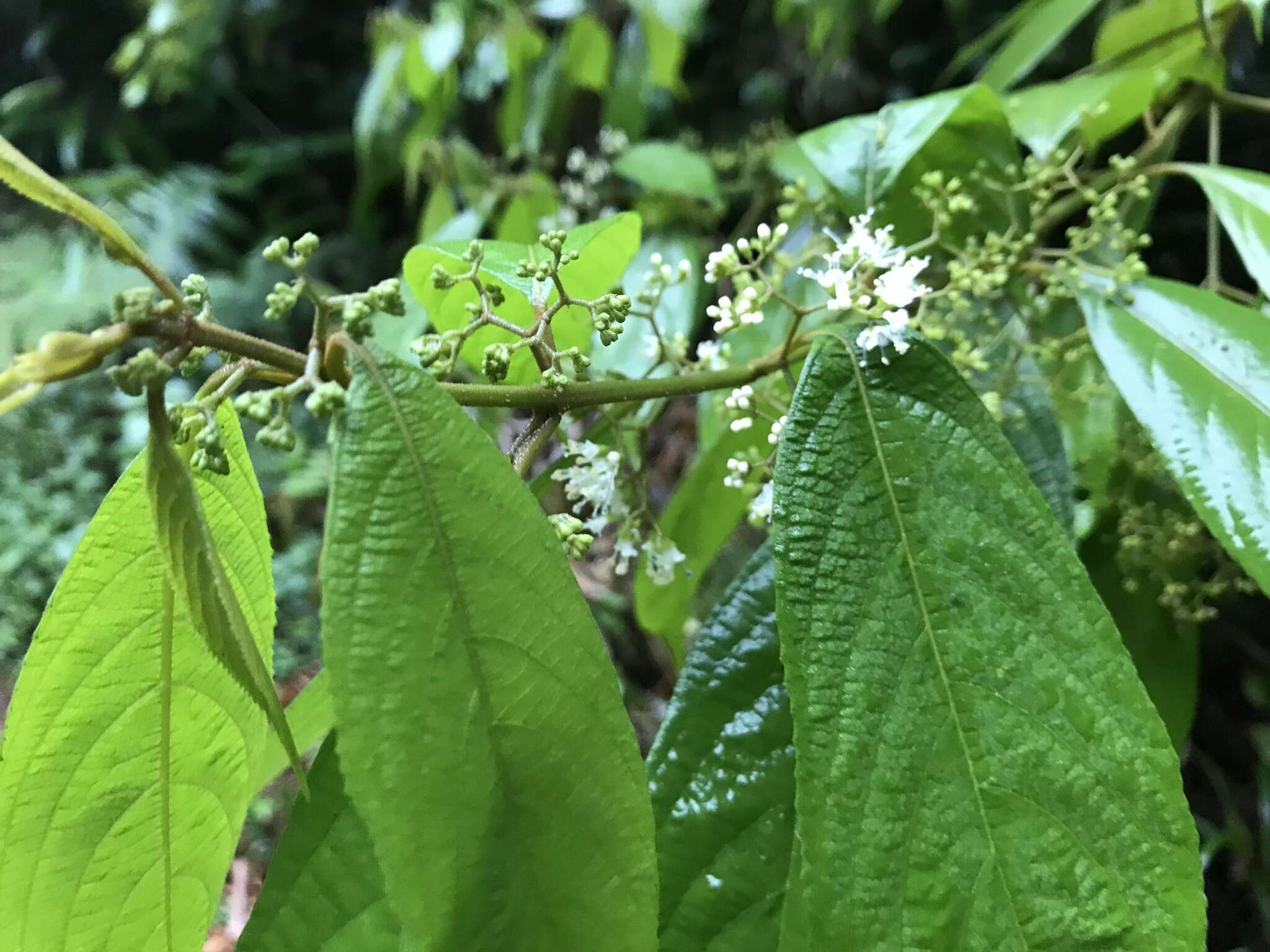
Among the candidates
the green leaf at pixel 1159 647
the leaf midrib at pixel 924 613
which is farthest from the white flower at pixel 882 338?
the green leaf at pixel 1159 647

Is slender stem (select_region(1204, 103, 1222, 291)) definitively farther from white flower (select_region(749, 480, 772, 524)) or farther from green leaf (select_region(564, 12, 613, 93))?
green leaf (select_region(564, 12, 613, 93))

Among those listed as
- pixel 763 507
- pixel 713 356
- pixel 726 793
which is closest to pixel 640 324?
pixel 713 356

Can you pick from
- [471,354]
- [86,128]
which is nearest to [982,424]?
[471,354]

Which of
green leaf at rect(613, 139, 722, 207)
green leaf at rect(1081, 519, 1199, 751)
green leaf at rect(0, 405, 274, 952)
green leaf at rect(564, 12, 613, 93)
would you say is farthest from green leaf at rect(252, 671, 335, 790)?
green leaf at rect(564, 12, 613, 93)

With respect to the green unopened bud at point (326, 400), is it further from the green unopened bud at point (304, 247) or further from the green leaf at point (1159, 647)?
the green leaf at point (1159, 647)

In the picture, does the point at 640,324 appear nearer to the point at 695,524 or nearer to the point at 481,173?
the point at 695,524

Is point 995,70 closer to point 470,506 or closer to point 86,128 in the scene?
point 470,506
